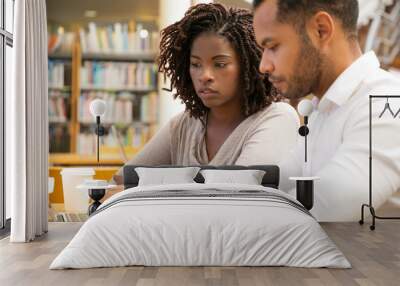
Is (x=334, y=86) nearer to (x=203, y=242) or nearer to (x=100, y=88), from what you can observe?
(x=203, y=242)

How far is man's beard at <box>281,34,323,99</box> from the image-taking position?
4.47 meters

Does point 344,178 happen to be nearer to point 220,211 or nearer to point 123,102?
point 220,211

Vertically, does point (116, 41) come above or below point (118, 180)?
above

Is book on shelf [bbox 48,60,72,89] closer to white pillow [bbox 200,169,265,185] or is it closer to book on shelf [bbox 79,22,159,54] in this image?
book on shelf [bbox 79,22,159,54]

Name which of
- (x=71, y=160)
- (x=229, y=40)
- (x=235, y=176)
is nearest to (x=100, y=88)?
(x=71, y=160)

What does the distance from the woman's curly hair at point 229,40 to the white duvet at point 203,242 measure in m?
1.54

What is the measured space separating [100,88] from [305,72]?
253 centimetres

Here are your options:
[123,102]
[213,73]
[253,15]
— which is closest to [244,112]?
[213,73]

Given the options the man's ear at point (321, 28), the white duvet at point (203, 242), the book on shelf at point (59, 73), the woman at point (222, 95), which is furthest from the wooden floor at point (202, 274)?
the book on shelf at point (59, 73)

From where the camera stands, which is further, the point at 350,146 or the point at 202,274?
the point at 350,146

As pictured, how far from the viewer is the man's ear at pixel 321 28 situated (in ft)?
14.5

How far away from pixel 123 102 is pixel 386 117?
2773 mm

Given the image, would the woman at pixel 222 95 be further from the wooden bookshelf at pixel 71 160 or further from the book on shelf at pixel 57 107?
the book on shelf at pixel 57 107

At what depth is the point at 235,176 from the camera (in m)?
4.41
